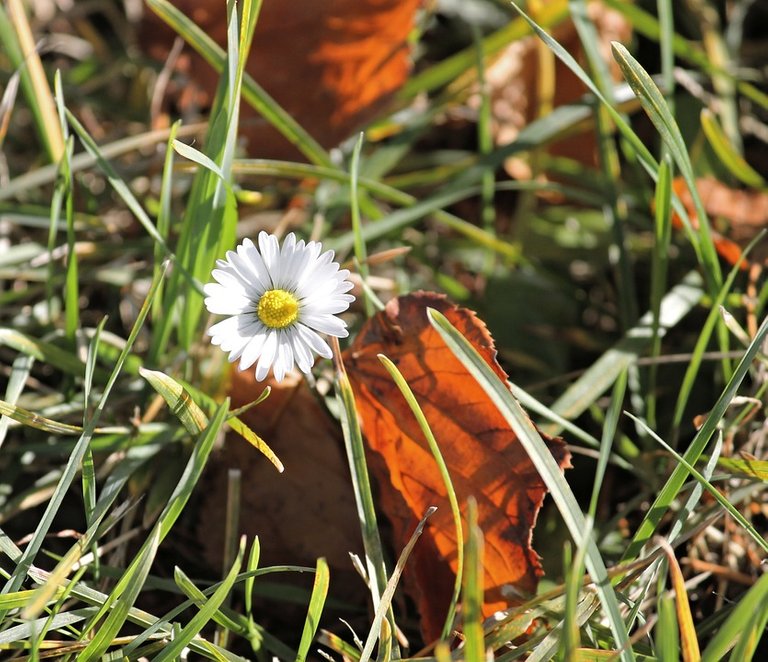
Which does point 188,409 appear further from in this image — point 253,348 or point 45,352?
point 45,352

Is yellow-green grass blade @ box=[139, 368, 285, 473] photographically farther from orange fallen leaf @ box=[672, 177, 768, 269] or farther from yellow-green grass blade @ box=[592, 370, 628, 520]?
orange fallen leaf @ box=[672, 177, 768, 269]

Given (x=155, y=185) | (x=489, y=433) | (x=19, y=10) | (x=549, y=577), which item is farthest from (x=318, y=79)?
(x=549, y=577)

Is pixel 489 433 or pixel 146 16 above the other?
pixel 146 16

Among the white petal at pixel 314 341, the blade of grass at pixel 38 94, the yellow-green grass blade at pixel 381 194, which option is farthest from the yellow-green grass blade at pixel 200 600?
the blade of grass at pixel 38 94

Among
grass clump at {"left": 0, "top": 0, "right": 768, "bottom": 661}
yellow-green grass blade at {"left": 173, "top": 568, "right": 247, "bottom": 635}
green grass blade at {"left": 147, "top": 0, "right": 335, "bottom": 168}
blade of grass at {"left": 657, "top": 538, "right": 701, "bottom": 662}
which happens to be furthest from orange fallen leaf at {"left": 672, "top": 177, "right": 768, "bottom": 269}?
yellow-green grass blade at {"left": 173, "top": 568, "right": 247, "bottom": 635}

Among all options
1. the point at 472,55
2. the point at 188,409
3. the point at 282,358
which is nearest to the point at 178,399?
the point at 188,409

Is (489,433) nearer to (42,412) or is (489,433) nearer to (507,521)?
(507,521)
